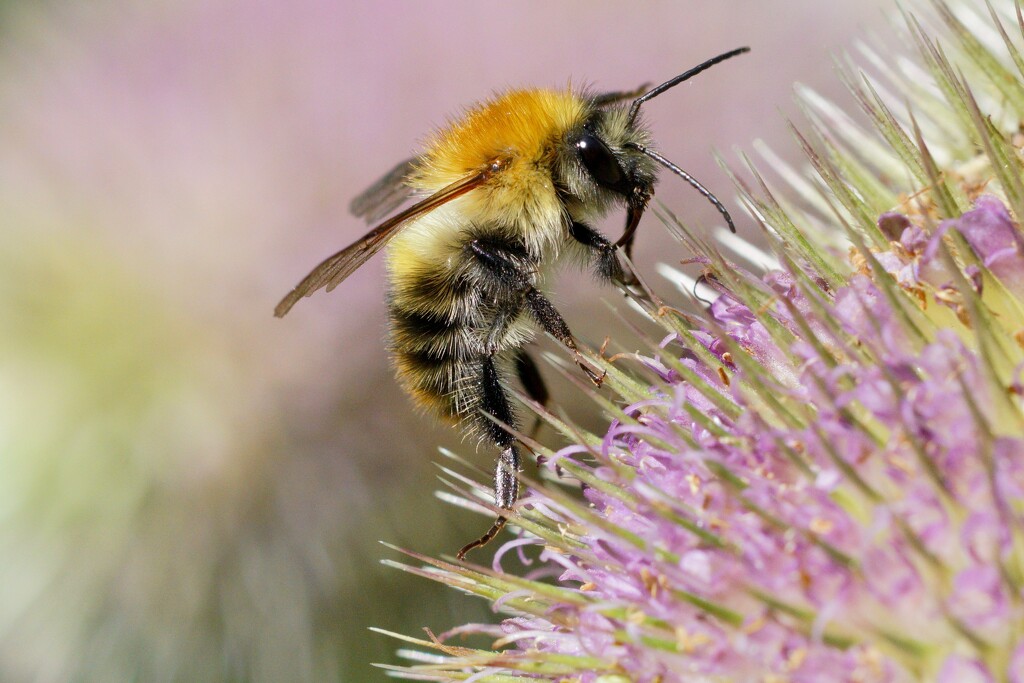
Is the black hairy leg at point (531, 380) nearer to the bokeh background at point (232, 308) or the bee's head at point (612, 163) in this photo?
the bee's head at point (612, 163)

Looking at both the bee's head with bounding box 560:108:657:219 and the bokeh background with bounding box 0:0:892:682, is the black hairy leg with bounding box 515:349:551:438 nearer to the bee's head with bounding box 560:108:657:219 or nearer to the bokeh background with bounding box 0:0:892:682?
the bee's head with bounding box 560:108:657:219

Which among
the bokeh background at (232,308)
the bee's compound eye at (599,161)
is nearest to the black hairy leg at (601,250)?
the bee's compound eye at (599,161)

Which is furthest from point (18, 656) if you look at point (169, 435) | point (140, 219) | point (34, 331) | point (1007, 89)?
point (1007, 89)

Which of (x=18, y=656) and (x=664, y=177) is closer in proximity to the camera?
(x=18, y=656)

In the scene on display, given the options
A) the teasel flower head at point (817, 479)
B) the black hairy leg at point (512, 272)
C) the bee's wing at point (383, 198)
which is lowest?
the teasel flower head at point (817, 479)

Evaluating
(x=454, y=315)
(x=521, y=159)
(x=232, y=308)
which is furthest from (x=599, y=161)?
(x=232, y=308)

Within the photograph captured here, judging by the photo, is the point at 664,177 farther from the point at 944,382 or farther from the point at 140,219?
the point at 944,382

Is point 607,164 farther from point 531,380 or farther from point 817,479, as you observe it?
point 817,479

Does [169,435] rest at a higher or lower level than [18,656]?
higher
